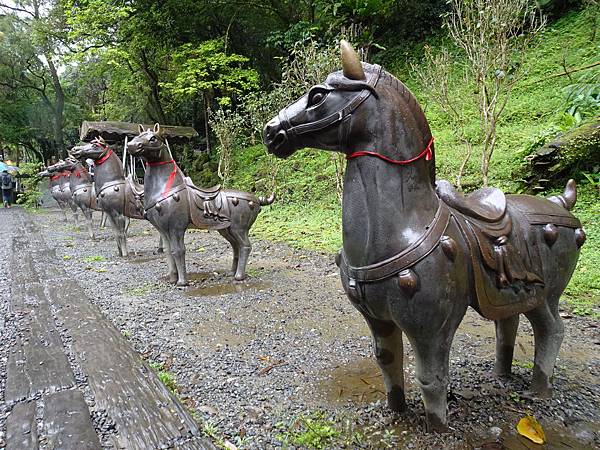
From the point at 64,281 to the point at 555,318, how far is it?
6363 mm

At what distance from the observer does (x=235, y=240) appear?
6.18 meters

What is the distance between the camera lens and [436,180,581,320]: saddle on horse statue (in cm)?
210

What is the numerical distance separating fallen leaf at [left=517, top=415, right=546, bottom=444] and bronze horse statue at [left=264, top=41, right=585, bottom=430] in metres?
0.46

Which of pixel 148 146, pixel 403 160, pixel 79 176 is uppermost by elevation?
pixel 148 146

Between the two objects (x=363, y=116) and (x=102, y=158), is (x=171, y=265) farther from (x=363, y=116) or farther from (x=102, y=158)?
(x=363, y=116)

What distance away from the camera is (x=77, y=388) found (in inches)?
116

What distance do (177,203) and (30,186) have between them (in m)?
24.0

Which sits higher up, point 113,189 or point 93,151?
point 93,151

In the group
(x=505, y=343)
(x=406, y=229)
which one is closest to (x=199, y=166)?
(x=505, y=343)

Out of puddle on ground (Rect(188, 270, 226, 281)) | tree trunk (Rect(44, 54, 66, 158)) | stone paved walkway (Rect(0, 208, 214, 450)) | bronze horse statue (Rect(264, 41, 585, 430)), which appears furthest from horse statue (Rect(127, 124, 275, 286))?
tree trunk (Rect(44, 54, 66, 158))

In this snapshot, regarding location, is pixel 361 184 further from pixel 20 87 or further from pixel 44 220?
pixel 20 87

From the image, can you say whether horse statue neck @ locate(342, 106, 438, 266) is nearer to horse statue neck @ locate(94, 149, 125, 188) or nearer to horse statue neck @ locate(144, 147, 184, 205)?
horse statue neck @ locate(144, 147, 184, 205)

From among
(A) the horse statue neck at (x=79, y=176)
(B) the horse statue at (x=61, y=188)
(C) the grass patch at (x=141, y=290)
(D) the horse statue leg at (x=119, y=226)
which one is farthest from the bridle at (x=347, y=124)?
(B) the horse statue at (x=61, y=188)

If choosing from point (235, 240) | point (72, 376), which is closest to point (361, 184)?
point (72, 376)
